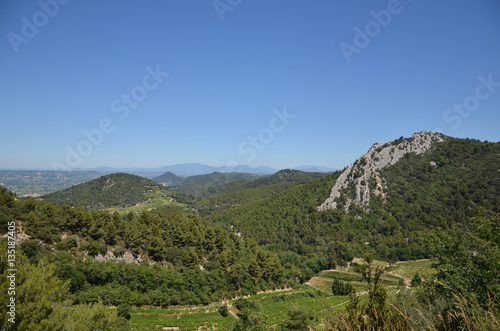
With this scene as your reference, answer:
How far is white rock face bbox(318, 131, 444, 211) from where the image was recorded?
10962cm

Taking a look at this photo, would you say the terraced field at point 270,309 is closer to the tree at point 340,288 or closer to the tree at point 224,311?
the tree at point 224,311

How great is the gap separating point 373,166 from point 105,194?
16810cm

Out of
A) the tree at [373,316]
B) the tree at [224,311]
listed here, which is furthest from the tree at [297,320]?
the tree at [373,316]

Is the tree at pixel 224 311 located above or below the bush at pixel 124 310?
below

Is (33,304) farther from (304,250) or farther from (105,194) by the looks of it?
(105,194)

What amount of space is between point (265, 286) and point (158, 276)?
2531 centimetres

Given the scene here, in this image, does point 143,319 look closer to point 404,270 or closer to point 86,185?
point 404,270

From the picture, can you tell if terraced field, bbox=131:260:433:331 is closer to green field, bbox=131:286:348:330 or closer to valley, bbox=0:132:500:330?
green field, bbox=131:286:348:330

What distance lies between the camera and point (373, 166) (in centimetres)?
11675

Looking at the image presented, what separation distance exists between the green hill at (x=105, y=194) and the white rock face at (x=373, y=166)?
129545 mm

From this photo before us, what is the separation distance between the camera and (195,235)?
184 feet

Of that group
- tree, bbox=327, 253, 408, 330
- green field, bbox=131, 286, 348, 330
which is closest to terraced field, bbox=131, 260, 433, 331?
green field, bbox=131, 286, 348, 330

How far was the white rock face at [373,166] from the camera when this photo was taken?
360 ft

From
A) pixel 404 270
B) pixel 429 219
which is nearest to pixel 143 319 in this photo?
pixel 404 270
